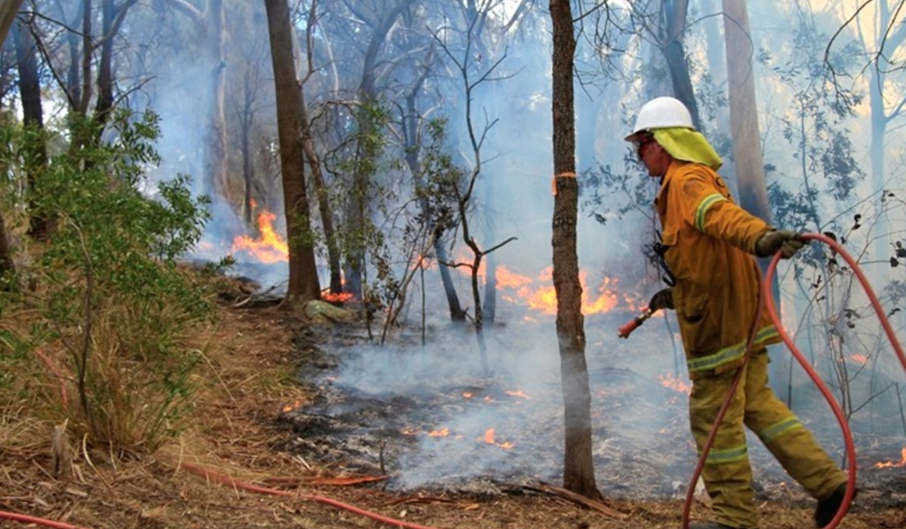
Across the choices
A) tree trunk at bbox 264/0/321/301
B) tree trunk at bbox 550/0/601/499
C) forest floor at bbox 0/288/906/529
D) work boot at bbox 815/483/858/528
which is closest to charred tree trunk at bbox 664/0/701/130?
tree trunk at bbox 264/0/321/301

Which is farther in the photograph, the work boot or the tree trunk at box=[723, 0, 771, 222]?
the tree trunk at box=[723, 0, 771, 222]

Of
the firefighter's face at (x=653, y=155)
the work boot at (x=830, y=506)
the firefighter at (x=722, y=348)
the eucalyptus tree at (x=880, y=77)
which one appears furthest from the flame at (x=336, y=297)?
the eucalyptus tree at (x=880, y=77)

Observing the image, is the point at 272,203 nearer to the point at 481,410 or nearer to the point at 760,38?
the point at 760,38

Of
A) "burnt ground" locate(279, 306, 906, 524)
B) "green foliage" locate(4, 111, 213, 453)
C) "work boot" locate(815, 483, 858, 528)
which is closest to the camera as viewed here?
"work boot" locate(815, 483, 858, 528)

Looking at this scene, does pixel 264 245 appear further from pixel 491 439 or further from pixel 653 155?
pixel 653 155

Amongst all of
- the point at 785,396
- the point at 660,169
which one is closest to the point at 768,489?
the point at 660,169

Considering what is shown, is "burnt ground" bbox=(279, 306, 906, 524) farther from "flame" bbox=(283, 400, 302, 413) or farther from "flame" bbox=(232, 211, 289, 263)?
"flame" bbox=(232, 211, 289, 263)

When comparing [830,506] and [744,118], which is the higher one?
[744,118]

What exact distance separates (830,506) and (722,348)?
2.68 ft

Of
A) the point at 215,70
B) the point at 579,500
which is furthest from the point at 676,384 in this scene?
the point at 215,70

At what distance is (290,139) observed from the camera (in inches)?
457

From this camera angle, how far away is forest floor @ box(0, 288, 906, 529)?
3771mm

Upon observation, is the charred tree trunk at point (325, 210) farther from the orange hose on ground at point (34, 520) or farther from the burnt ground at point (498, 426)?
the orange hose on ground at point (34, 520)

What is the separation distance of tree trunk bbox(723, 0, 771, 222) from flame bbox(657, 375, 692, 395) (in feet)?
8.50
